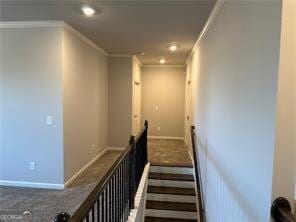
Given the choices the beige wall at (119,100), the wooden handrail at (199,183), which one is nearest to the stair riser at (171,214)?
the wooden handrail at (199,183)

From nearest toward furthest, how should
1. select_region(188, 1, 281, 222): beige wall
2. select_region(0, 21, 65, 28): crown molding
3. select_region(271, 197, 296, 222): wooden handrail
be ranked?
select_region(271, 197, 296, 222): wooden handrail < select_region(188, 1, 281, 222): beige wall < select_region(0, 21, 65, 28): crown molding

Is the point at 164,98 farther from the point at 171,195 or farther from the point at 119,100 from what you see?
the point at 171,195

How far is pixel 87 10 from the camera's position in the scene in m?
3.16

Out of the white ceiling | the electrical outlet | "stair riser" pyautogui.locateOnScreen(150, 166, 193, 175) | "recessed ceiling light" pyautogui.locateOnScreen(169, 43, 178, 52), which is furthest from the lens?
"recessed ceiling light" pyautogui.locateOnScreen(169, 43, 178, 52)

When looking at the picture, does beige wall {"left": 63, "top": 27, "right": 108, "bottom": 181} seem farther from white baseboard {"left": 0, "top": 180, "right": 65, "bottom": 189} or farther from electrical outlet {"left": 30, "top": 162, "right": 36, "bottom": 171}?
electrical outlet {"left": 30, "top": 162, "right": 36, "bottom": 171}

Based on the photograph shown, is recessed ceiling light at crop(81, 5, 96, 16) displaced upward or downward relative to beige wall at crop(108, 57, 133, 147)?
upward

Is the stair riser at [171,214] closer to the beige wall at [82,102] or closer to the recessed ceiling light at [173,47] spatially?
the beige wall at [82,102]

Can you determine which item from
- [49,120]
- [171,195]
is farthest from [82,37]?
[171,195]

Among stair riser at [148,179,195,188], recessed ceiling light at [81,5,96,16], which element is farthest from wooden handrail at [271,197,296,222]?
stair riser at [148,179,195,188]

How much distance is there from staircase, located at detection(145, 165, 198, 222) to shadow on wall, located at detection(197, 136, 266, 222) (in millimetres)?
965

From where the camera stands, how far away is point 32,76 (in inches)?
156

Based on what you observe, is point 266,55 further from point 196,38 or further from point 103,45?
point 103,45

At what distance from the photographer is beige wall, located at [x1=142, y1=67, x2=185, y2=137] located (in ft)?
27.7

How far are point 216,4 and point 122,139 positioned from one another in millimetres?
4683
